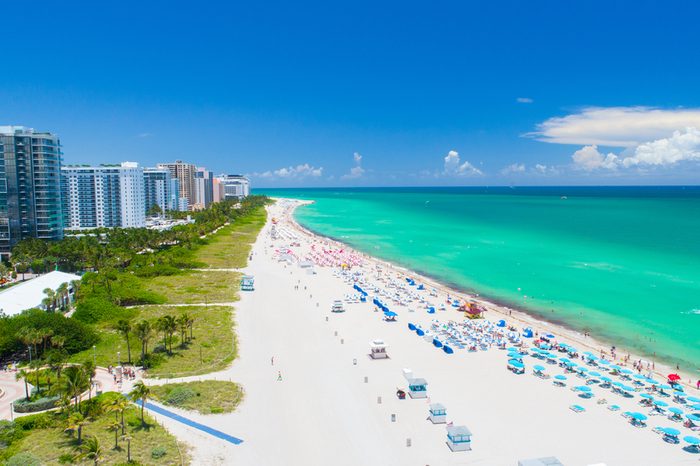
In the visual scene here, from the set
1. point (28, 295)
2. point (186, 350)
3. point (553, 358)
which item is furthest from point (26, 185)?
point (553, 358)

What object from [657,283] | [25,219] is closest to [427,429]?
[657,283]

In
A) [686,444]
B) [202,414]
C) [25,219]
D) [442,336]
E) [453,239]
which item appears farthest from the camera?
[453,239]

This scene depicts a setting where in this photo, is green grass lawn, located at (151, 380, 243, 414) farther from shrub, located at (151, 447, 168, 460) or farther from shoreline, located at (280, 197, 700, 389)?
shoreline, located at (280, 197, 700, 389)

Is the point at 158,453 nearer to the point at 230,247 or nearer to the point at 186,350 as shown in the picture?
the point at 186,350

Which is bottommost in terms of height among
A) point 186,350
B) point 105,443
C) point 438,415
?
point 105,443

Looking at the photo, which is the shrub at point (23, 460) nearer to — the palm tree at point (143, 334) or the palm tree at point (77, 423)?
the palm tree at point (77, 423)

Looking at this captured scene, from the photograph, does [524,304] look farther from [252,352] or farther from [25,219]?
[25,219]

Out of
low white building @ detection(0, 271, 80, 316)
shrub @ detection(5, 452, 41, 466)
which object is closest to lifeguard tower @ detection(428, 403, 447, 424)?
shrub @ detection(5, 452, 41, 466)

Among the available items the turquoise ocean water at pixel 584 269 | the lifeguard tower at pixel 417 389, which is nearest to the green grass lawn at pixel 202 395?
the lifeguard tower at pixel 417 389

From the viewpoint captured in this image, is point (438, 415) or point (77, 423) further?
point (438, 415)
